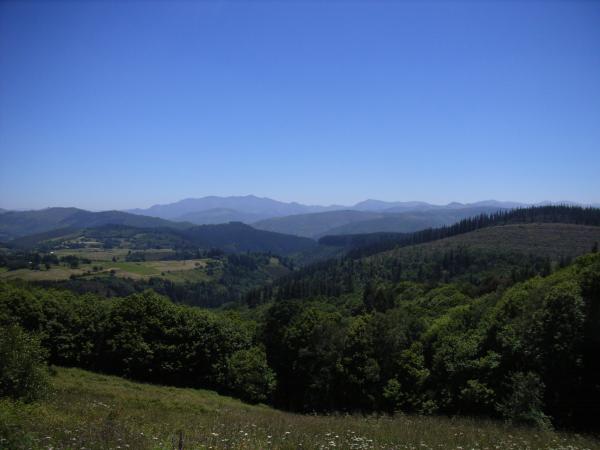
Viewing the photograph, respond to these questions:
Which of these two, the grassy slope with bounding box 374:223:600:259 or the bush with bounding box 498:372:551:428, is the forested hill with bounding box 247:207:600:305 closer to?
the grassy slope with bounding box 374:223:600:259

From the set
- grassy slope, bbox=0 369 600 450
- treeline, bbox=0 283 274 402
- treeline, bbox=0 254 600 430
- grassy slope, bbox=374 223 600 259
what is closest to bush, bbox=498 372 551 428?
grassy slope, bbox=0 369 600 450

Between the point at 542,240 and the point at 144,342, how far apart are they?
175899 mm

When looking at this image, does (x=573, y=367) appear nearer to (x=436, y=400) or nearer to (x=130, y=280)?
(x=436, y=400)

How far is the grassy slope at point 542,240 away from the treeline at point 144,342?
137 m

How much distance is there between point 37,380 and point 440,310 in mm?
50775

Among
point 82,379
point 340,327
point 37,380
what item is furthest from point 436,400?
point 82,379

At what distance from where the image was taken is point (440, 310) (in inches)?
2227

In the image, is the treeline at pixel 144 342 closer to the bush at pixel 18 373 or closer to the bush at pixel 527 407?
the bush at pixel 18 373

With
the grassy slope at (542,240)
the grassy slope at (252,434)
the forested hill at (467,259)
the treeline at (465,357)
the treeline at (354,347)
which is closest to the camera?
the grassy slope at (252,434)

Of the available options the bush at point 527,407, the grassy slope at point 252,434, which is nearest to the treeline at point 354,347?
the bush at point 527,407

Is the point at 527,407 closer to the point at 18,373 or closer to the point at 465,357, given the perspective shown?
the point at 465,357

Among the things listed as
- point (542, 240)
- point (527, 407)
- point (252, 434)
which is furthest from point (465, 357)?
point (542, 240)

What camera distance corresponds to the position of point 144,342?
41.1 meters

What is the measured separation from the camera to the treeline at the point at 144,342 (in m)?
40.2
